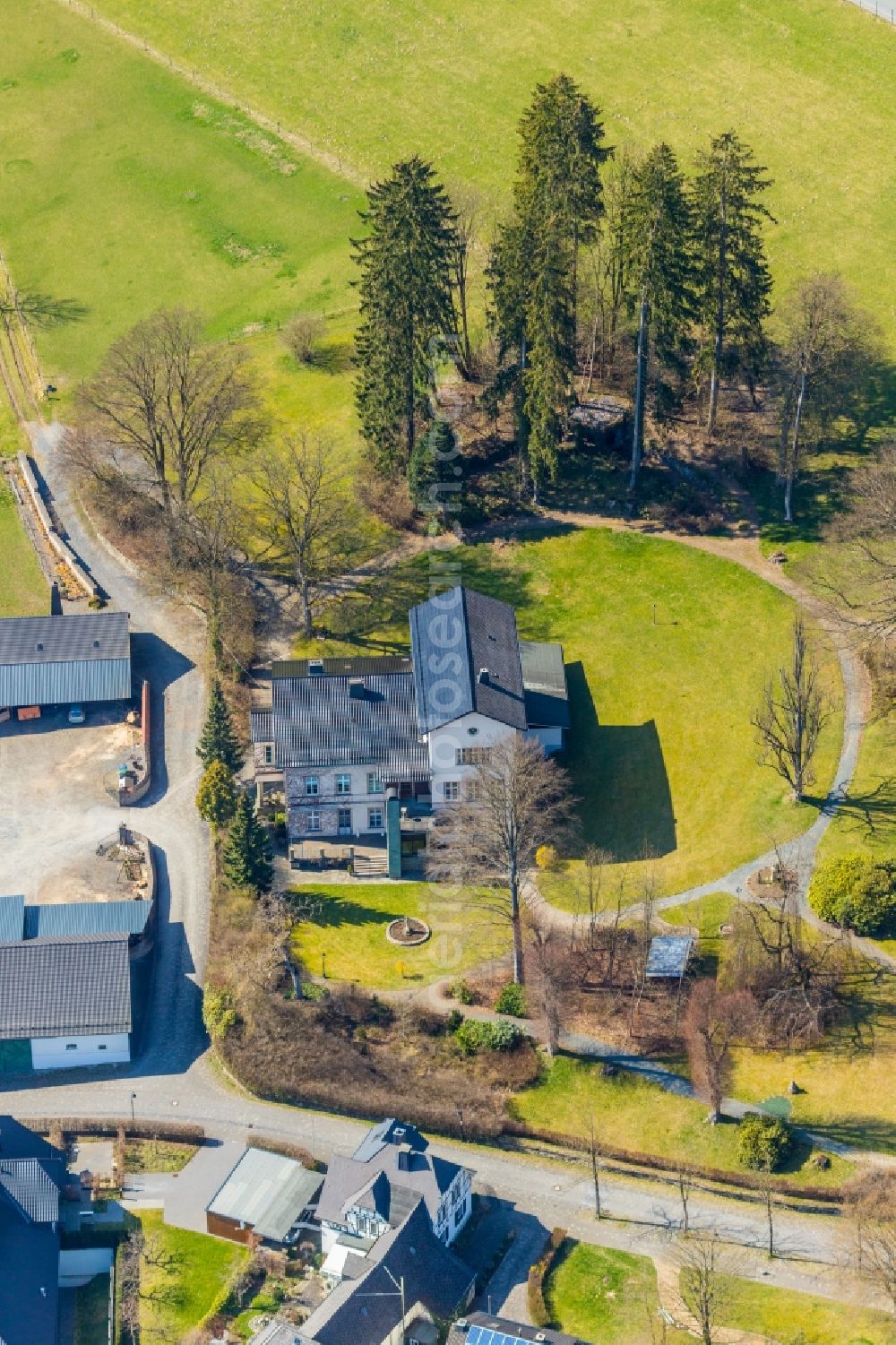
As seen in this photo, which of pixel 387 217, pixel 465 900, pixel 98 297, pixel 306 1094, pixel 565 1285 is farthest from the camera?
pixel 98 297

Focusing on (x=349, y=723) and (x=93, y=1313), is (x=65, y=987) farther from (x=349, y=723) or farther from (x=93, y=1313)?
(x=349, y=723)

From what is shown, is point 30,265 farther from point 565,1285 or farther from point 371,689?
point 565,1285

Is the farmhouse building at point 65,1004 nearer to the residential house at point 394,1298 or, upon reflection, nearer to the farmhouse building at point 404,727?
the farmhouse building at point 404,727

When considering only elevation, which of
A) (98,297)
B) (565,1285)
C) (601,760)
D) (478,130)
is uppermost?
(478,130)

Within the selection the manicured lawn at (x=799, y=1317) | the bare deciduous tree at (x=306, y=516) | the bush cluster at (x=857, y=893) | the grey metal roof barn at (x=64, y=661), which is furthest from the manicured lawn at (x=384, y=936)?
the manicured lawn at (x=799, y=1317)

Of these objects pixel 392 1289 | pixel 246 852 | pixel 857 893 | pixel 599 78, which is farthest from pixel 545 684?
pixel 599 78

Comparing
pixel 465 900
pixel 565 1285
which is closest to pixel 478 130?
pixel 465 900
